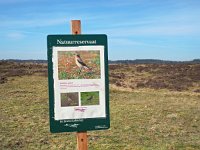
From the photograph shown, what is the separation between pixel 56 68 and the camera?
22.3ft

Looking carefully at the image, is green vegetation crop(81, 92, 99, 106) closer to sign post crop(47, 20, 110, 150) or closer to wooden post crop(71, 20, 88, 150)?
sign post crop(47, 20, 110, 150)

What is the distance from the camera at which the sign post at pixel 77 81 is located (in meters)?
6.77

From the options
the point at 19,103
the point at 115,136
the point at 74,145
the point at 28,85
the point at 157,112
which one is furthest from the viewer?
the point at 28,85

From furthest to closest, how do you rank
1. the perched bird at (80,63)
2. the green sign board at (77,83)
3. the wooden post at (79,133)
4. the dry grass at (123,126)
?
the dry grass at (123,126) → the wooden post at (79,133) → the perched bird at (80,63) → the green sign board at (77,83)

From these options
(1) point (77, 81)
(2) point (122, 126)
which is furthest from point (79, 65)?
(2) point (122, 126)

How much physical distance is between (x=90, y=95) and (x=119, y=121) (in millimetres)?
10299

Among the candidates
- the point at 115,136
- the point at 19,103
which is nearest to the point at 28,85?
the point at 19,103

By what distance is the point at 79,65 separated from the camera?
6.90 meters

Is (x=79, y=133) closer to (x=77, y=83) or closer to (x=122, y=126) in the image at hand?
(x=77, y=83)

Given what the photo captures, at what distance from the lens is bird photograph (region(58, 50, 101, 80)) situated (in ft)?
22.4

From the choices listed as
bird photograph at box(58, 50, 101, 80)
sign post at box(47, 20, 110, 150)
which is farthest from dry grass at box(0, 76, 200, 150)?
bird photograph at box(58, 50, 101, 80)

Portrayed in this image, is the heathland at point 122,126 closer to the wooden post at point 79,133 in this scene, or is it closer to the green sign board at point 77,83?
the wooden post at point 79,133

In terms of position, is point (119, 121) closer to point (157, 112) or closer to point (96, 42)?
point (157, 112)

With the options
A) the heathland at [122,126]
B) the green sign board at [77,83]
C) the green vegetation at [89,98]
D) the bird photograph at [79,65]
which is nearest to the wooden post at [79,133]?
the green sign board at [77,83]
